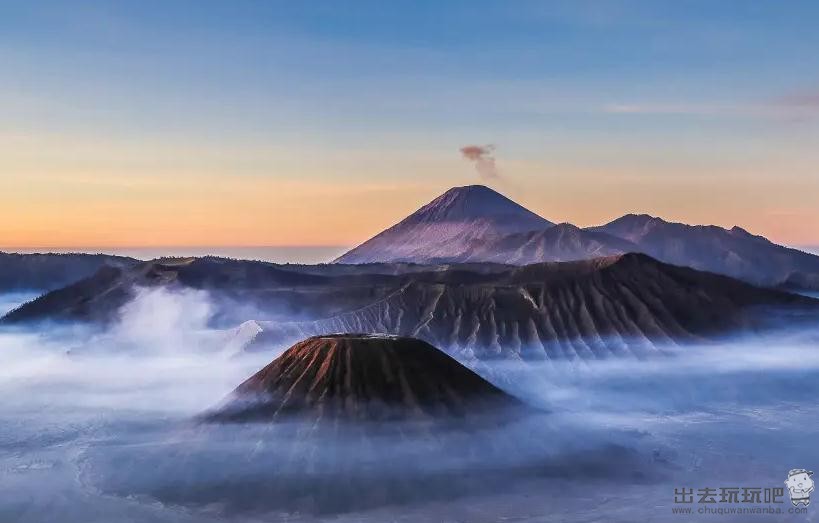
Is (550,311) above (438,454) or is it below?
above

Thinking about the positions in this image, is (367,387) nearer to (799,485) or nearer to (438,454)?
(438,454)

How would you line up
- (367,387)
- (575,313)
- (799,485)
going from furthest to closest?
(575,313) < (367,387) < (799,485)

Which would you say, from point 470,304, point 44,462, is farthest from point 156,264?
point 44,462

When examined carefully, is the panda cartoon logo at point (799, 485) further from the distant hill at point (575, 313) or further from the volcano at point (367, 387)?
the distant hill at point (575, 313)

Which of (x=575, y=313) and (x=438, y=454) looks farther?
(x=575, y=313)

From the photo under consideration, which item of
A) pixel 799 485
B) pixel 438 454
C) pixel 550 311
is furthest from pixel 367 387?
pixel 550 311

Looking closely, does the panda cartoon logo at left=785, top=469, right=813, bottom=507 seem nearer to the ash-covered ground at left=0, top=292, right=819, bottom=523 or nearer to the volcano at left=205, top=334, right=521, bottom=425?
the ash-covered ground at left=0, top=292, right=819, bottom=523
